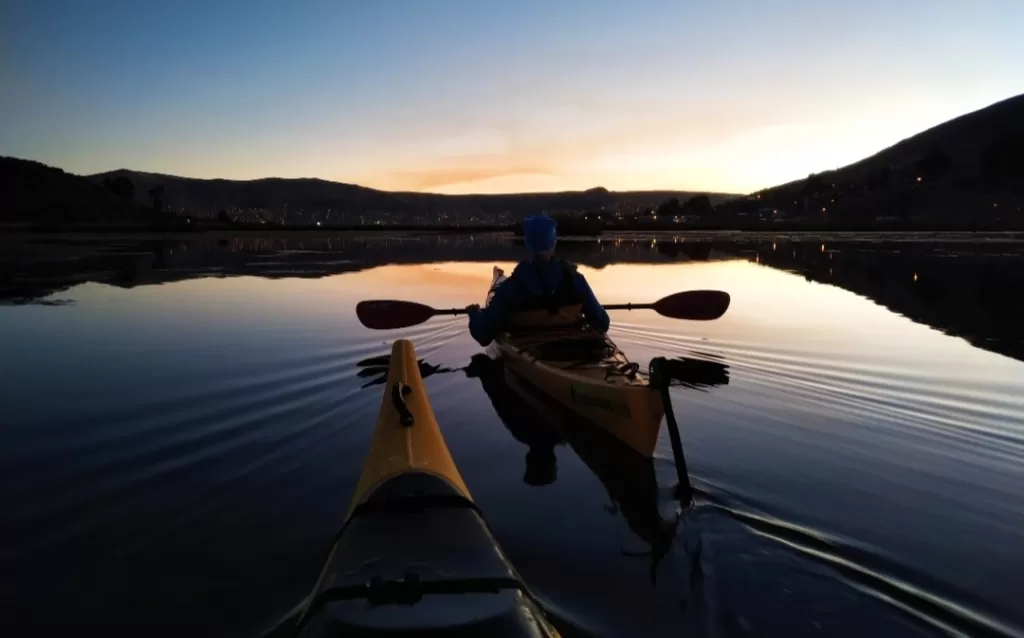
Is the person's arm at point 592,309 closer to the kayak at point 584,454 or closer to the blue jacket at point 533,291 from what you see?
the blue jacket at point 533,291

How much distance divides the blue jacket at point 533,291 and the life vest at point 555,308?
0.06 meters

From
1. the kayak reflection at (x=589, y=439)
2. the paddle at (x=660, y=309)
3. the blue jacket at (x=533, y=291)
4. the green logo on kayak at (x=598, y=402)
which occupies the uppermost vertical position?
the blue jacket at (x=533, y=291)

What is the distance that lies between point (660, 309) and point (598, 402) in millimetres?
4161

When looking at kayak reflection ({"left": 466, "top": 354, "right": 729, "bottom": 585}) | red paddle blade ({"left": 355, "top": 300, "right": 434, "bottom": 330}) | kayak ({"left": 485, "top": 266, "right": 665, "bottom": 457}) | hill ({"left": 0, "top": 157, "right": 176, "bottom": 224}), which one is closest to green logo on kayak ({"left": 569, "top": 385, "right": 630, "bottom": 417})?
kayak ({"left": 485, "top": 266, "right": 665, "bottom": 457})

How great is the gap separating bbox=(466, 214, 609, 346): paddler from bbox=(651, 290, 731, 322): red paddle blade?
1.54m

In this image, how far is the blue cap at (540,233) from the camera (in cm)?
988

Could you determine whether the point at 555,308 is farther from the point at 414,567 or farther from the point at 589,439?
the point at 414,567

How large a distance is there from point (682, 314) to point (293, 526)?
7426mm

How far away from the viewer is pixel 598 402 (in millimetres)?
7262

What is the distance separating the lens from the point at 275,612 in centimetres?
411

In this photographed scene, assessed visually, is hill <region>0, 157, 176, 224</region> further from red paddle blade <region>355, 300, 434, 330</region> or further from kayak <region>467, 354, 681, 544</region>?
kayak <region>467, 354, 681, 544</region>

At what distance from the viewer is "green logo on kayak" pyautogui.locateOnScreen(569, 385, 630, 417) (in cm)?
679

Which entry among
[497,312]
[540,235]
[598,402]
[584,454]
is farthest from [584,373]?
[540,235]

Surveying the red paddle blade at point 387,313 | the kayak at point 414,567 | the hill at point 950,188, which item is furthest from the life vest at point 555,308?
the hill at point 950,188
